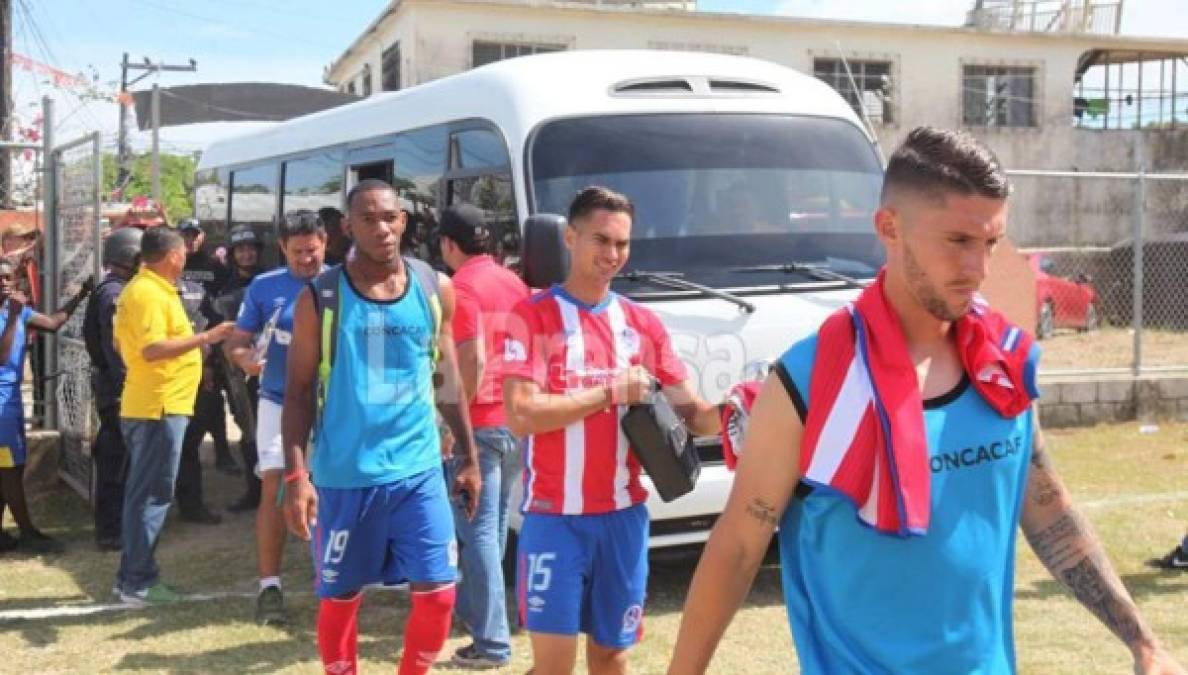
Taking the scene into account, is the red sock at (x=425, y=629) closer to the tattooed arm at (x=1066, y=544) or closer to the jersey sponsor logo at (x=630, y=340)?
the jersey sponsor logo at (x=630, y=340)


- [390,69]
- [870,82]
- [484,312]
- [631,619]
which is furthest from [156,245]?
[870,82]

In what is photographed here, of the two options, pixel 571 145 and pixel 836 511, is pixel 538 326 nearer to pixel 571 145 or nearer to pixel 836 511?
pixel 836 511

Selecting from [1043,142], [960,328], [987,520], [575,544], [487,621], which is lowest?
[487,621]

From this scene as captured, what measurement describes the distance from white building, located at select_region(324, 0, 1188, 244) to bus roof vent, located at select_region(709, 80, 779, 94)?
20.8 m

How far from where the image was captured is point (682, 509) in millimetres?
6445

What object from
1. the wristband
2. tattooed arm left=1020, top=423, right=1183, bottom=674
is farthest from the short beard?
the wristband

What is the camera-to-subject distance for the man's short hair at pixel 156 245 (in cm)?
700

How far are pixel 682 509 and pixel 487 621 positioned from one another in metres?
1.19

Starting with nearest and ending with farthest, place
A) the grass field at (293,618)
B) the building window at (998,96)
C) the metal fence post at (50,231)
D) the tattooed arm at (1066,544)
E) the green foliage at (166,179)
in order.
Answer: the tattooed arm at (1066,544) < the grass field at (293,618) < the metal fence post at (50,231) < the building window at (998,96) < the green foliage at (166,179)

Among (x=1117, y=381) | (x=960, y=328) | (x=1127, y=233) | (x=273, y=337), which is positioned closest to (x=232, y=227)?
(x=273, y=337)

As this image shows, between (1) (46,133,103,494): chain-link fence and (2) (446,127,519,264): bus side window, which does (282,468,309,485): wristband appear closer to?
(2) (446,127,519,264): bus side window

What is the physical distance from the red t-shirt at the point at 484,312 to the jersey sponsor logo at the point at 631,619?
1.64m

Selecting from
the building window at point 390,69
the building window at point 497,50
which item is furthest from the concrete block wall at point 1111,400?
the building window at point 390,69

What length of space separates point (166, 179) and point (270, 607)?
2095 inches
